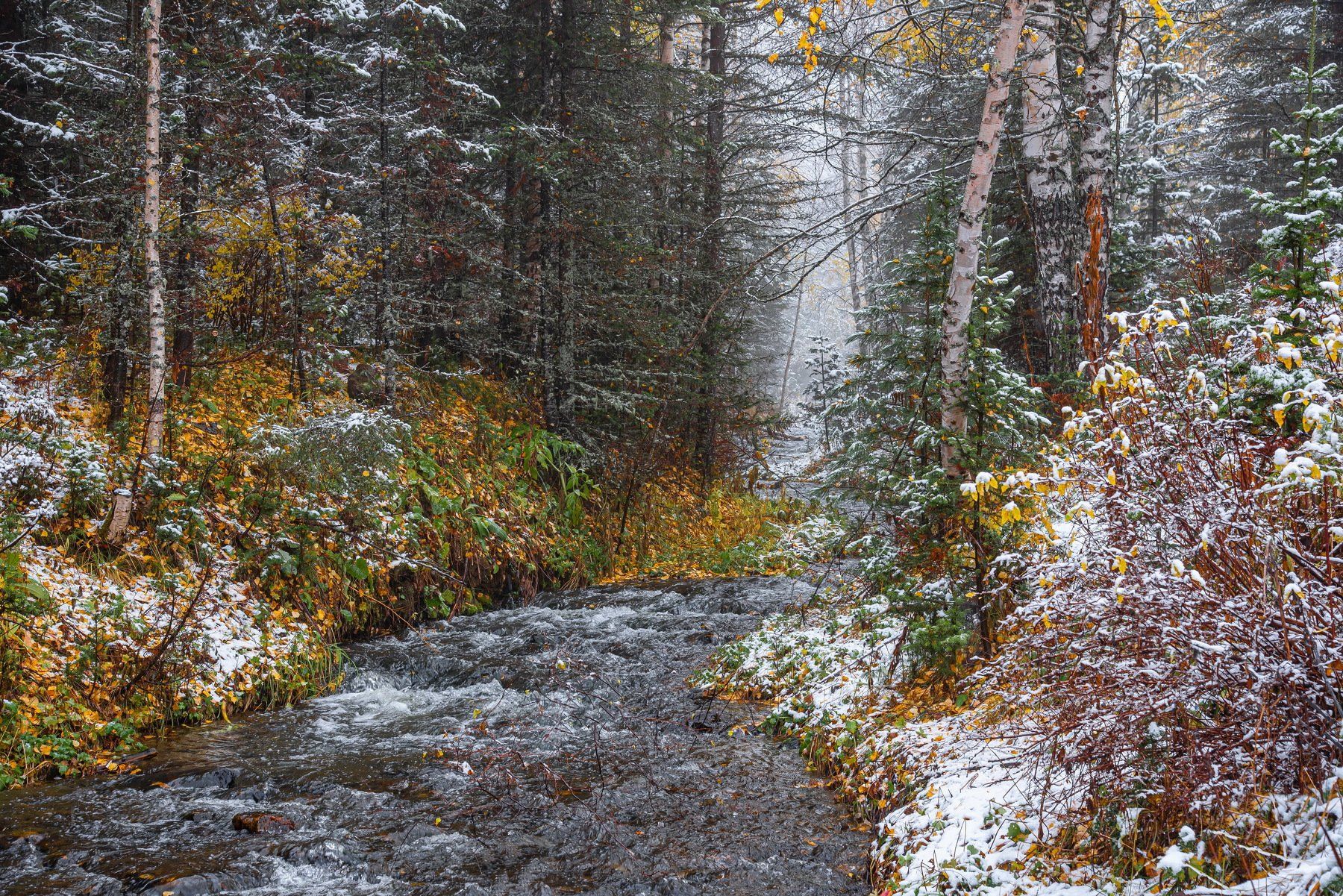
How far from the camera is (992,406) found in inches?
211

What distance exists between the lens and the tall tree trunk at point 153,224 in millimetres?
7184

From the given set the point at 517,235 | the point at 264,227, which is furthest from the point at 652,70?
the point at 264,227

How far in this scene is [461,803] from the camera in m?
5.13

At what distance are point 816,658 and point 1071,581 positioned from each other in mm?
3485

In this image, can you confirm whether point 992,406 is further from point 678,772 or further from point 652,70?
point 652,70

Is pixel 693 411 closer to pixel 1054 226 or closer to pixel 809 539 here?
pixel 809 539

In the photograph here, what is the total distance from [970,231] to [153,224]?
23.1 ft

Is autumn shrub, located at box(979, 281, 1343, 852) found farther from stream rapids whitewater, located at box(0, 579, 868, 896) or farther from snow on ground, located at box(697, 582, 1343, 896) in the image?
stream rapids whitewater, located at box(0, 579, 868, 896)

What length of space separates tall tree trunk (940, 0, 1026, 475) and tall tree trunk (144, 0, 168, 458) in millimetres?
6901

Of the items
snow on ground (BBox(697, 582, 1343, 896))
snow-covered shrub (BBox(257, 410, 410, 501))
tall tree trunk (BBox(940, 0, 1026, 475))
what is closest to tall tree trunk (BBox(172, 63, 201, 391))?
snow-covered shrub (BBox(257, 410, 410, 501))

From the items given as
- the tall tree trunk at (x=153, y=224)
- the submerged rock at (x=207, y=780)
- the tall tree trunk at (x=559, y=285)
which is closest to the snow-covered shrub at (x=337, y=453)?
the tall tree trunk at (x=153, y=224)

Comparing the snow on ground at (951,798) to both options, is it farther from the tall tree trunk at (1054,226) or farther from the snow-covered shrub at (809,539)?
the snow-covered shrub at (809,539)

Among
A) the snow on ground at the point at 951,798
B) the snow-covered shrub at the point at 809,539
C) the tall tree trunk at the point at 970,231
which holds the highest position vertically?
the tall tree trunk at the point at 970,231

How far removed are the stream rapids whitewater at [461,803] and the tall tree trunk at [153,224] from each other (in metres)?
3.01
